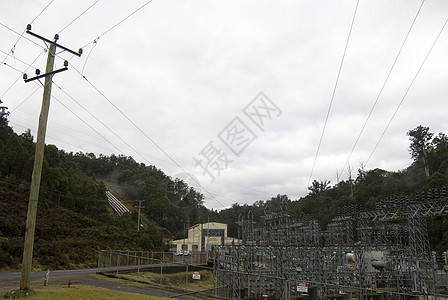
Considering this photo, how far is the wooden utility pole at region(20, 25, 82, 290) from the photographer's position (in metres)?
13.0

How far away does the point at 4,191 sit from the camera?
43969mm

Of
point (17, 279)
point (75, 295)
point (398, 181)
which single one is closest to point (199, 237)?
point (398, 181)

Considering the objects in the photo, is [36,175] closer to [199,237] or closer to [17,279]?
[17,279]

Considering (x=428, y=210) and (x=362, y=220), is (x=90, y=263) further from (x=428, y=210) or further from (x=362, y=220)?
(x=428, y=210)

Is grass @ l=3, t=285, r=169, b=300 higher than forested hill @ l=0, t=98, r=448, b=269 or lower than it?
lower

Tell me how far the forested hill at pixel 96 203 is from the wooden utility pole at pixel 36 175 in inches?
664

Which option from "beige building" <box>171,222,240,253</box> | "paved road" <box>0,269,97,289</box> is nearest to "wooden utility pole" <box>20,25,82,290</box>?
"paved road" <box>0,269,97,289</box>

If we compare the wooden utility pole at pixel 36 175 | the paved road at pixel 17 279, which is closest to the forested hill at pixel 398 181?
the paved road at pixel 17 279

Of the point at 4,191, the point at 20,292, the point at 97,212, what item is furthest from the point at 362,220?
the point at 97,212

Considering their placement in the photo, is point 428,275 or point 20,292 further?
point 428,275

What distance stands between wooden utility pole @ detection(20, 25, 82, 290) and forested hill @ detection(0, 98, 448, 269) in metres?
16.9

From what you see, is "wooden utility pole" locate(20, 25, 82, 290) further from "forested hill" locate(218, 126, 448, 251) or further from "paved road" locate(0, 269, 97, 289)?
"forested hill" locate(218, 126, 448, 251)

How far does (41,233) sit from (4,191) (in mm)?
9897

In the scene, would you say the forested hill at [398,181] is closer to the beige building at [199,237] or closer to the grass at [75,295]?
the beige building at [199,237]
